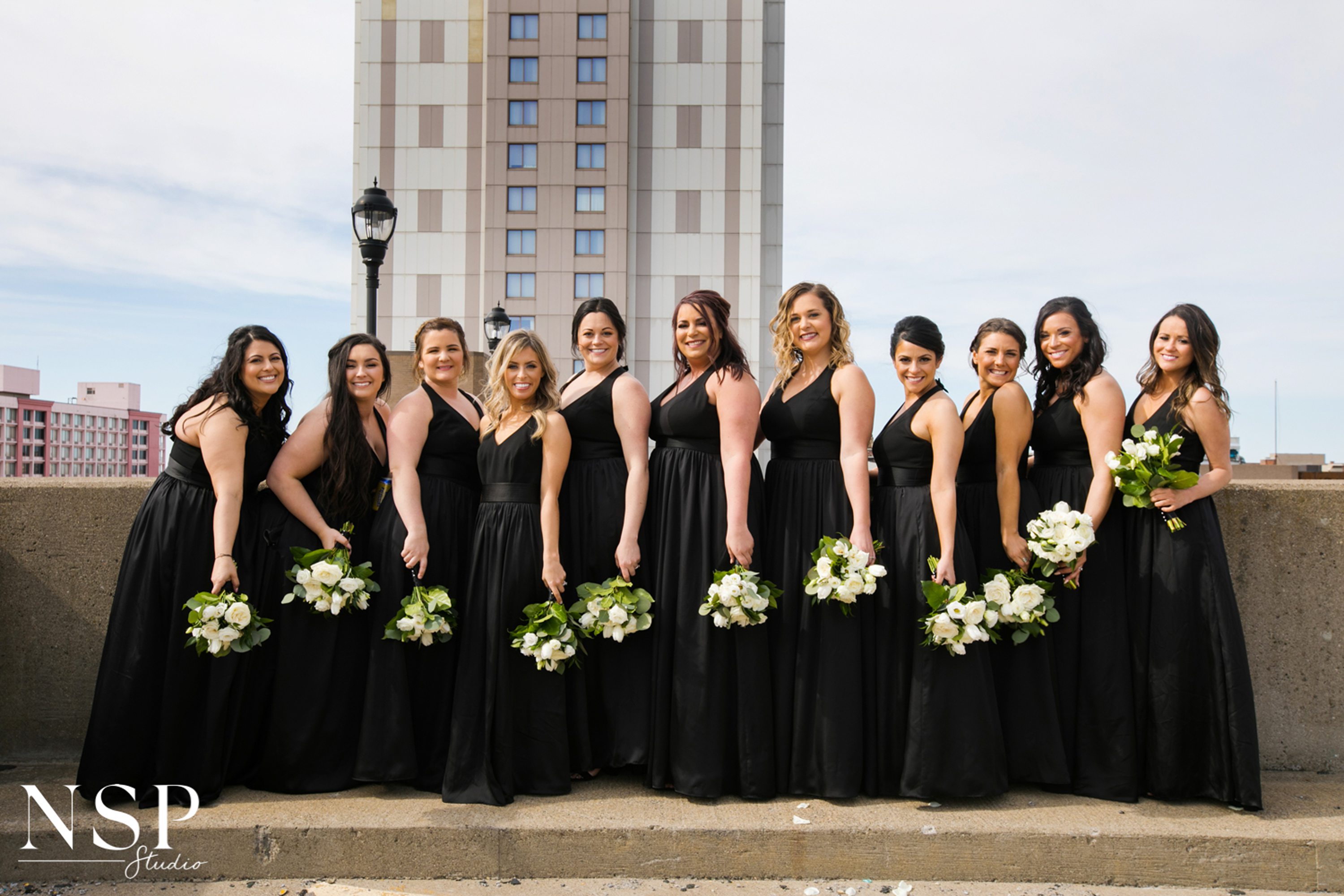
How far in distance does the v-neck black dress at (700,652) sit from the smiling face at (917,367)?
0.96 meters

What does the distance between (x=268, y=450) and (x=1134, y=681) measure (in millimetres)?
4646

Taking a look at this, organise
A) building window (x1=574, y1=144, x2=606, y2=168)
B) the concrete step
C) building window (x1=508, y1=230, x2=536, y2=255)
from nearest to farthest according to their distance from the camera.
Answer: the concrete step, building window (x1=508, y1=230, x2=536, y2=255), building window (x1=574, y1=144, x2=606, y2=168)

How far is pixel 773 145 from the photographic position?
45312 mm

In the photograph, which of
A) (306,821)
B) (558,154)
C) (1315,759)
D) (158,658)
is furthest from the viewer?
(558,154)

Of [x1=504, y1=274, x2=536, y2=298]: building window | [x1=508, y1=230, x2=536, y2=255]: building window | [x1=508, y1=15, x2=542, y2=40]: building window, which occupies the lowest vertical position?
[x1=504, y1=274, x2=536, y2=298]: building window

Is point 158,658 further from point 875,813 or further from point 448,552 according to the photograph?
point 875,813

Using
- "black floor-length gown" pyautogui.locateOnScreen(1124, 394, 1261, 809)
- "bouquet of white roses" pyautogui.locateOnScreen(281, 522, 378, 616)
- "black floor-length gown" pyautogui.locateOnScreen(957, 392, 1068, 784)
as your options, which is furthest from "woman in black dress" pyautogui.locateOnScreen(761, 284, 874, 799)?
"bouquet of white roses" pyautogui.locateOnScreen(281, 522, 378, 616)

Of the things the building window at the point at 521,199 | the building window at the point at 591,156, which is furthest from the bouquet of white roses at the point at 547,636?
the building window at the point at 591,156

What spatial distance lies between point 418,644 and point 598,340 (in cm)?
186

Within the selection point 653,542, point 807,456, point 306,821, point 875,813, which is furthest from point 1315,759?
point 306,821

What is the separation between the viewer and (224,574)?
416cm

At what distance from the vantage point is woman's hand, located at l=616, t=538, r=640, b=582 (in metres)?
4.28

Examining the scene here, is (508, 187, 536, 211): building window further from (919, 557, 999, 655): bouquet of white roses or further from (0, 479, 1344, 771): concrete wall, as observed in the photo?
(919, 557, 999, 655): bouquet of white roses

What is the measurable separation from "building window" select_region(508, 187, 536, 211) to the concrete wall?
39758 mm
